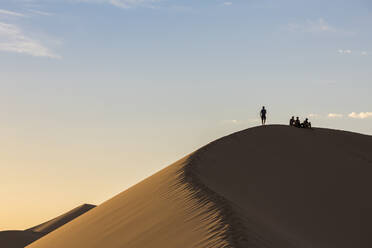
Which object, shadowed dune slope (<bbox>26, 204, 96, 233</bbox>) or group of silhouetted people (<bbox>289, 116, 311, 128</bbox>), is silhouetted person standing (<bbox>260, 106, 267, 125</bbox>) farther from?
shadowed dune slope (<bbox>26, 204, 96, 233</bbox>)

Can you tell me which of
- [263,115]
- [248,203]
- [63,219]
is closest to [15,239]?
[63,219]

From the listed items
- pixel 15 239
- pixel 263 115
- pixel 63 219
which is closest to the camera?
pixel 263 115

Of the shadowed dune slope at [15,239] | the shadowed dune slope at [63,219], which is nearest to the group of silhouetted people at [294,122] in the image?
the shadowed dune slope at [15,239]

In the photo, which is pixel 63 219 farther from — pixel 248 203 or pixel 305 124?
pixel 248 203

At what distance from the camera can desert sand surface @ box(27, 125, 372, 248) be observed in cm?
1147

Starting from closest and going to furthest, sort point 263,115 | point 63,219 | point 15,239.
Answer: point 263,115, point 15,239, point 63,219

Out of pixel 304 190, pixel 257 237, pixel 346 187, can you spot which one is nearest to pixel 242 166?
pixel 304 190

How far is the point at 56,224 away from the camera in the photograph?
275 ft

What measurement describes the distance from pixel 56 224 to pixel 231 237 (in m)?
77.2

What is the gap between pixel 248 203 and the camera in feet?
47.4

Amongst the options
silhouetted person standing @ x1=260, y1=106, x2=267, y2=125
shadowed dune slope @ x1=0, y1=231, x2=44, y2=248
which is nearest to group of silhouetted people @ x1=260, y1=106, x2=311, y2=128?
silhouetted person standing @ x1=260, y1=106, x2=267, y2=125

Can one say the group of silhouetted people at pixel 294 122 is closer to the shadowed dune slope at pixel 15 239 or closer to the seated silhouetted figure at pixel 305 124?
the seated silhouetted figure at pixel 305 124

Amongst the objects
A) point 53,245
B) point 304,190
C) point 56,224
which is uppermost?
point 304,190

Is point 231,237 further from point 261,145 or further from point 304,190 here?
point 261,145
